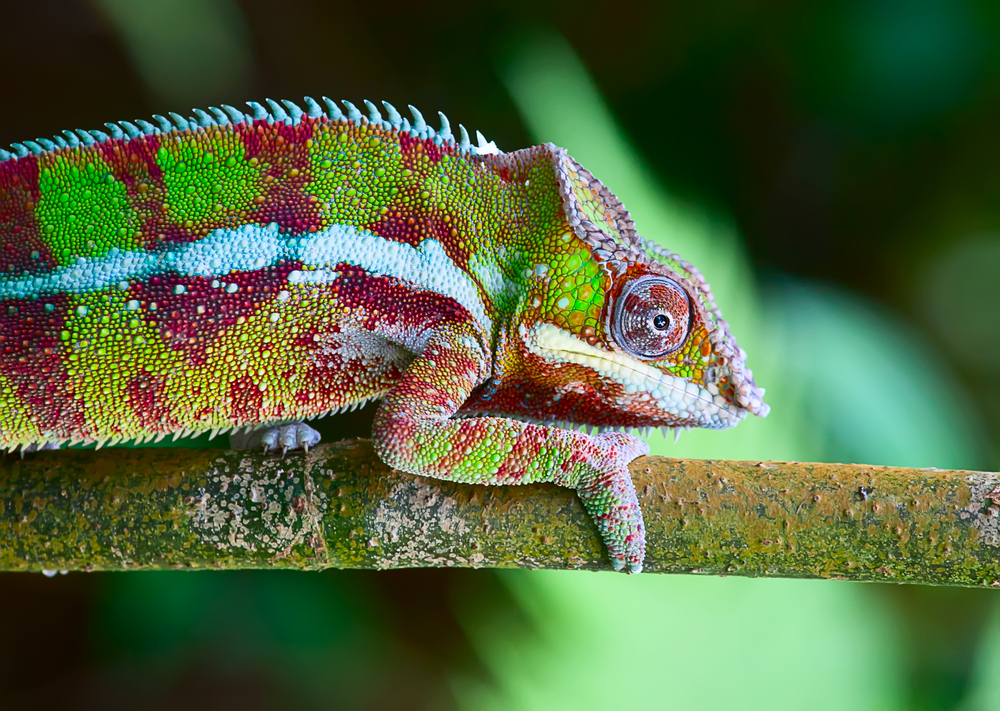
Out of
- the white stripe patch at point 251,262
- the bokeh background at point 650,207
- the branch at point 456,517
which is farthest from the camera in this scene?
the bokeh background at point 650,207

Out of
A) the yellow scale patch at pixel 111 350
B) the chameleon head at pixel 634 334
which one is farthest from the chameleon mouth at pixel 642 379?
the yellow scale patch at pixel 111 350

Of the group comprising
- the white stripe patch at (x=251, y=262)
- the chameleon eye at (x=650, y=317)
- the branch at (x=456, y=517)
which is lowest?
the branch at (x=456, y=517)

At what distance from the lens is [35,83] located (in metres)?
2.84

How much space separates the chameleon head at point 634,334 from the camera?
1606mm

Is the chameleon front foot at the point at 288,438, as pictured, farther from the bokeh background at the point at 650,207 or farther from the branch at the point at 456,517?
the bokeh background at the point at 650,207

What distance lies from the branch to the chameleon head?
0.18m

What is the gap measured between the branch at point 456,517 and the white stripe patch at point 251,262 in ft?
1.14

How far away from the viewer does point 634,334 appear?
161 centimetres

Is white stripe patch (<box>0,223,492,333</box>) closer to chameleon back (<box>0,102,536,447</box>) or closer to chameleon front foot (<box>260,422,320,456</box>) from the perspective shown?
chameleon back (<box>0,102,536,447</box>)

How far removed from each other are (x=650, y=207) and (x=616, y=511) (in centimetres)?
144

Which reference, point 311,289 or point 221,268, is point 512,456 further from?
point 221,268

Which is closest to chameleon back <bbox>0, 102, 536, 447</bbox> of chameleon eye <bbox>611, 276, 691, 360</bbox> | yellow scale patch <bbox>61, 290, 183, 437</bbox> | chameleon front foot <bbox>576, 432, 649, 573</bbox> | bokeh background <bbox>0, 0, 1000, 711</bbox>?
yellow scale patch <bbox>61, 290, 183, 437</bbox>

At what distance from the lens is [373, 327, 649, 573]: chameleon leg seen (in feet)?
4.64

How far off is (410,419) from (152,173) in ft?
2.45
